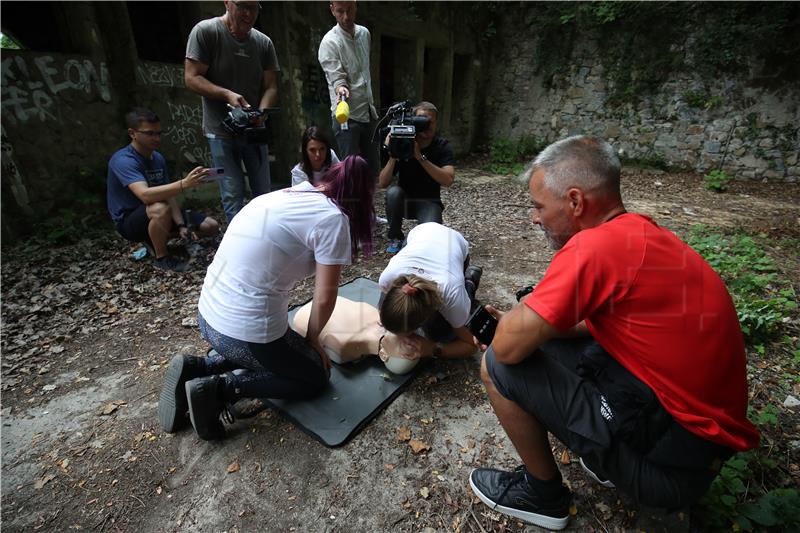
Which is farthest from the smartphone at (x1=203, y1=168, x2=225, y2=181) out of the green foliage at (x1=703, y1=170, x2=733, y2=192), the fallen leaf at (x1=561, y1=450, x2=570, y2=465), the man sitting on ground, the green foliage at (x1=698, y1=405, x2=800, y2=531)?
the green foliage at (x1=703, y1=170, x2=733, y2=192)

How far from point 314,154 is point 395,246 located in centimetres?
117

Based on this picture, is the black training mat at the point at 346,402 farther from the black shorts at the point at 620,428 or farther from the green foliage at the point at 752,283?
the green foliage at the point at 752,283

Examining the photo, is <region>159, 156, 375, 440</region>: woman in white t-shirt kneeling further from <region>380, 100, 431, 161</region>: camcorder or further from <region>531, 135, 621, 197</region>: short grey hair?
<region>380, 100, 431, 161</region>: camcorder

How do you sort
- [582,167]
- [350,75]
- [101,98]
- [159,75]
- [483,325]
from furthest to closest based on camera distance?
[159,75]
[101,98]
[350,75]
[483,325]
[582,167]

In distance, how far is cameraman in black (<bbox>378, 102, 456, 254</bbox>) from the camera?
3.25 metres

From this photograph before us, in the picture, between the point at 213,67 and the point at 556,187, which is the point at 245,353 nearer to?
the point at 556,187

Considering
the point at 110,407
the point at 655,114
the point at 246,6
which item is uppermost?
the point at 246,6

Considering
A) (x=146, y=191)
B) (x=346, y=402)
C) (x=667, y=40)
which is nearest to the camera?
(x=346, y=402)

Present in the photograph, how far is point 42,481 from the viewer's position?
165cm

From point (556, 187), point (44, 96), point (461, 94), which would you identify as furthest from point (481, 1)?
point (556, 187)


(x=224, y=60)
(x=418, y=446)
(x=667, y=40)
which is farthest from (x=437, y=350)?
(x=667, y=40)

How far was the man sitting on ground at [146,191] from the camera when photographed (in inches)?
123

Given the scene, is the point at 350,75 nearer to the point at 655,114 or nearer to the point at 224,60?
the point at 224,60

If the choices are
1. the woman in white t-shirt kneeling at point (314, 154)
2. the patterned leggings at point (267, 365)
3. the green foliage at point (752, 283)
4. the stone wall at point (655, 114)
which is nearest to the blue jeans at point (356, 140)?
the woman in white t-shirt kneeling at point (314, 154)
